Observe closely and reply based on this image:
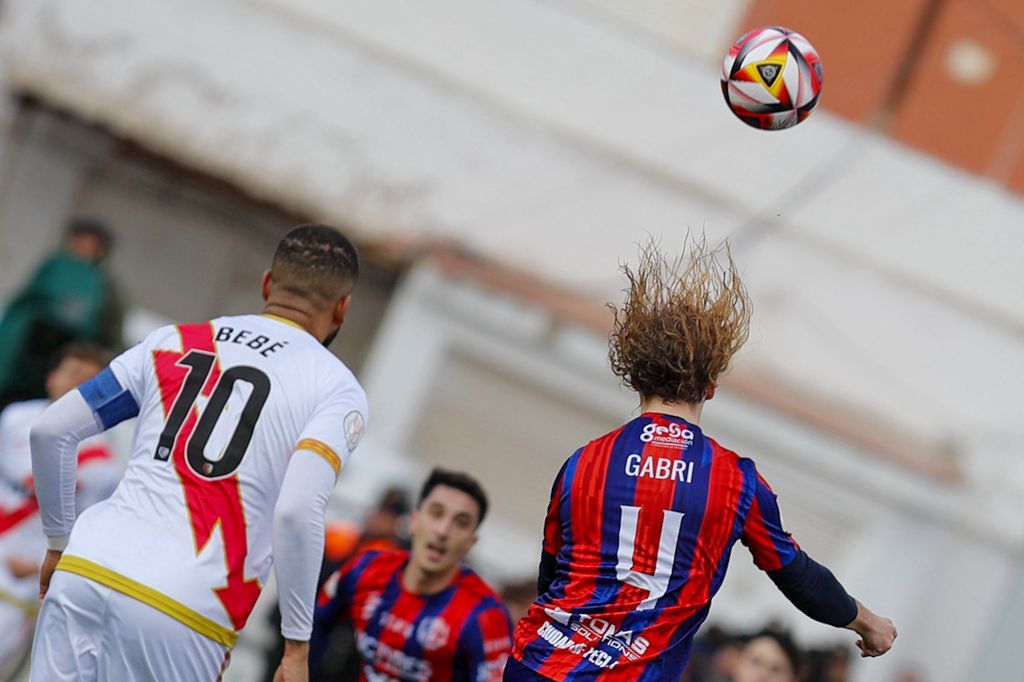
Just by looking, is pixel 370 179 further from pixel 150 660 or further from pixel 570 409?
pixel 150 660

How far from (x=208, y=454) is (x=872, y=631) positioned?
1998 mm

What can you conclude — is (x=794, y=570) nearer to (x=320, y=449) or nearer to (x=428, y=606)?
(x=320, y=449)

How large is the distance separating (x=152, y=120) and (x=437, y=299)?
11.2ft

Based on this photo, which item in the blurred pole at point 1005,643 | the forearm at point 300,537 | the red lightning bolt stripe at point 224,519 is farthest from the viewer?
the blurred pole at point 1005,643

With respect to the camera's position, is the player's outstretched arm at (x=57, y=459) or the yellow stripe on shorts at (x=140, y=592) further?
the player's outstretched arm at (x=57, y=459)

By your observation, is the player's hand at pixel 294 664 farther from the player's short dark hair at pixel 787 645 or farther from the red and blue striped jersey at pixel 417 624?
the player's short dark hair at pixel 787 645

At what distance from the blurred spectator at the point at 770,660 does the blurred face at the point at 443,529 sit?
141cm

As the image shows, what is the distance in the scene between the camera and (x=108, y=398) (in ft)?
14.4

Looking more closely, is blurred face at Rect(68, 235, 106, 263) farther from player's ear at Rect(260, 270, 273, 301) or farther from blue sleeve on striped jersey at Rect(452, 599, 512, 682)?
player's ear at Rect(260, 270, 273, 301)

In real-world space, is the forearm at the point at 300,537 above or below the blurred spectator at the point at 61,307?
below

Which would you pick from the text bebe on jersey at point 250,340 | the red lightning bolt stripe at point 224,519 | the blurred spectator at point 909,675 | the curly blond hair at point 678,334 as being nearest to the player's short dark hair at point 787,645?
the curly blond hair at point 678,334

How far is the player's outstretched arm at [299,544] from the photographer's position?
4.01 m

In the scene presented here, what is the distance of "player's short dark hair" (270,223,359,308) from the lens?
4520 mm

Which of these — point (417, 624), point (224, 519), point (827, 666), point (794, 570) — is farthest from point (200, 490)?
point (827, 666)
